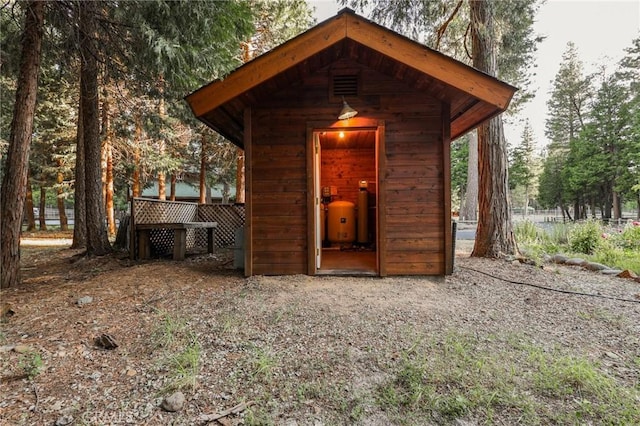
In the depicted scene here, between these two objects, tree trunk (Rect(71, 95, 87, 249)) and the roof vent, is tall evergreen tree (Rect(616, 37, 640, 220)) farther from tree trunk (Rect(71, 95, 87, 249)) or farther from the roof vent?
tree trunk (Rect(71, 95, 87, 249))

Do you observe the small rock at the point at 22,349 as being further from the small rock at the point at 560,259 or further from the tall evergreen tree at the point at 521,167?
the tall evergreen tree at the point at 521,167

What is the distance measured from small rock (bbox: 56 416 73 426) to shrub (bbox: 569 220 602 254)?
26.5 feet

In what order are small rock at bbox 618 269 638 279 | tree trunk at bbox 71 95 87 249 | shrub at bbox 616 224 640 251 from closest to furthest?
small rock at bbox 618 269 638 279 < shrub at bbox 616 224 640 251 < tree trunk at bbox 71 95 87 249

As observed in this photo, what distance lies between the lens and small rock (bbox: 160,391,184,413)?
5.24 feet

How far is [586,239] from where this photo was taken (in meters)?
6.15

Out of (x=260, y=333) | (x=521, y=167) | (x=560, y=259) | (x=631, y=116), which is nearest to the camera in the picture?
(x=260, y=333)

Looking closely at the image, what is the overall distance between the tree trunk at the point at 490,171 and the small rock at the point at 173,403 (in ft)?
16.9

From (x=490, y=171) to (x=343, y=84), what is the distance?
3.16 metres

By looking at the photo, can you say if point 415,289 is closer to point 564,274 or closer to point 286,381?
point 286,381

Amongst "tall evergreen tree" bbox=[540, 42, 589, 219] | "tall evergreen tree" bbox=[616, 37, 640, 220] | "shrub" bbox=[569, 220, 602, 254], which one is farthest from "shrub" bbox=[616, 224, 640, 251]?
"tall evergreen tree" bbox=[540, 42, 589, 219]

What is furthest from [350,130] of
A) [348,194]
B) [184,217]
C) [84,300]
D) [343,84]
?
[184,217]

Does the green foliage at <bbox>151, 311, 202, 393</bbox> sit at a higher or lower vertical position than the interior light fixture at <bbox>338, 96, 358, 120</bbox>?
lower

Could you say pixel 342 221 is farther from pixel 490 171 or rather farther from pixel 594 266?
pixel 594 266

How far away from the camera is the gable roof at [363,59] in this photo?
3369 millimetres
